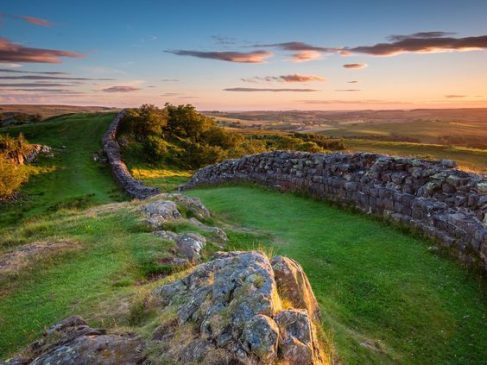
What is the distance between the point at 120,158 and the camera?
44562 mm

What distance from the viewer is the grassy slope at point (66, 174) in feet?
102

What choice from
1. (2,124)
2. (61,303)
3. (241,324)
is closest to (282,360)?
(241,324)

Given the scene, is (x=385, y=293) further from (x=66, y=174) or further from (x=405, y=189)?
(x=66, y=174)

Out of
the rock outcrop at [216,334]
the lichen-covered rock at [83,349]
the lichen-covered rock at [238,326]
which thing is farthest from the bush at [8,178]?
the lichen-covered rock at [238,326]

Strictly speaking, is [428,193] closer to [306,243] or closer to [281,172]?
[306,243]

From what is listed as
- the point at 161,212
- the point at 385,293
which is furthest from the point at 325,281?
the point at 161,212

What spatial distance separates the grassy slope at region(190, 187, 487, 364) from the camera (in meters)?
8.19

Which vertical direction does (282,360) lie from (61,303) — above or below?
above

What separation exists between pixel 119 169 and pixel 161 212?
25.0 metres

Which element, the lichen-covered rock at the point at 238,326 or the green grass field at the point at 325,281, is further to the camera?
the green grass field at the point at 325,281

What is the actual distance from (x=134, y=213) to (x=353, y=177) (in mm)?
9168

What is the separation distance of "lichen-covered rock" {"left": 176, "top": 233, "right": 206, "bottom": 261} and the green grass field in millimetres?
541

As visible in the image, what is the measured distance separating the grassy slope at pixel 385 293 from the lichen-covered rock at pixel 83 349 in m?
3.83

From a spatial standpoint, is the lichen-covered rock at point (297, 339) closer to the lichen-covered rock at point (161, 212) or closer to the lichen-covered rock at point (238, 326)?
the lichen-covered rock at point (238, 326)
